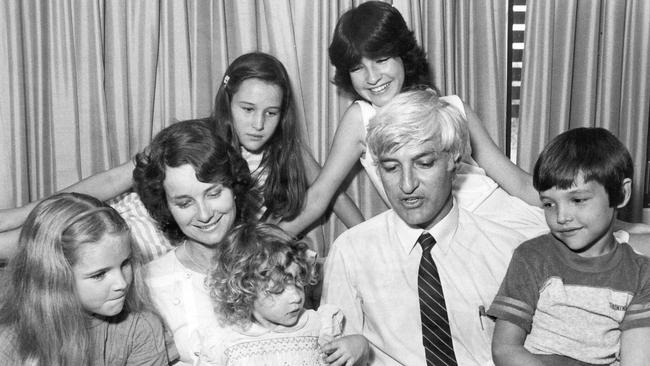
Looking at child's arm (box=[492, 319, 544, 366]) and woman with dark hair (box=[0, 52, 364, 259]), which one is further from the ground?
woman with dark hair (box=[0, 52, 364, 259])

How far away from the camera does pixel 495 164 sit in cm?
293

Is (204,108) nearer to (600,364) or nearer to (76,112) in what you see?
(76,112)

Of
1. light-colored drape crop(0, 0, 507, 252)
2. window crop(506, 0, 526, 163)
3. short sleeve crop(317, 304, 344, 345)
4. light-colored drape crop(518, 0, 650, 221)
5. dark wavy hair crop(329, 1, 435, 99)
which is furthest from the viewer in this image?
window crop(506, 0, 526, 163)

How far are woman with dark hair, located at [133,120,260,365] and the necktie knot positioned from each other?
2.09ft

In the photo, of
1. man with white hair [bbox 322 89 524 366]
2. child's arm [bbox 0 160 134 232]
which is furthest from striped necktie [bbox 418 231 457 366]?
child's arm [bbox 0 160 134 232]

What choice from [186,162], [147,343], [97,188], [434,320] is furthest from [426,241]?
[97,188]

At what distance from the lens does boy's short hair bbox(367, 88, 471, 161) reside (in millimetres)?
2242

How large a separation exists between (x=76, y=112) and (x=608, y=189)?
2.13 meters

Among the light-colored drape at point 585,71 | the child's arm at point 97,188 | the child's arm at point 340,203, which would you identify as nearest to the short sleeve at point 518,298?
the child's arm at point 340,203

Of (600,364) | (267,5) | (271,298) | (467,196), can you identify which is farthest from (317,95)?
(600,364)

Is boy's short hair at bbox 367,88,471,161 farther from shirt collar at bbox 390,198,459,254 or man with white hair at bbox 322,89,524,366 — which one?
shirt collar at bbox 390,198,459,254

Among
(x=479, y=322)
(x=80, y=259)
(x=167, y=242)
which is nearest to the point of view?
(x=80, y=259)

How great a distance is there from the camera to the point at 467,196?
2.86m

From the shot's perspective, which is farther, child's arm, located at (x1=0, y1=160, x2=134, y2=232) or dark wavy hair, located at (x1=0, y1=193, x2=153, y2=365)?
child's arm, located at (x1=0, y1=160, x2=134, y2=232)
